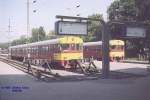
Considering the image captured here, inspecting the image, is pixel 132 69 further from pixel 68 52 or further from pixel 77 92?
pixel 77 92

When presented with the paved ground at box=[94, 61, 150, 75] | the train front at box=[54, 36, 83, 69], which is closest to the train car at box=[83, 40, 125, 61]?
the paved ground at box=[94, 61, 150, 75]

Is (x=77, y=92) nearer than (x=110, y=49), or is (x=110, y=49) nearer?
(x=77, y=92)

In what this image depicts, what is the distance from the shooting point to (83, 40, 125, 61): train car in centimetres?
3407

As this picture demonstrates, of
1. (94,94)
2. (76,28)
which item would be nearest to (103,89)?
(94,94)

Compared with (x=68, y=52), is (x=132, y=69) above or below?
below

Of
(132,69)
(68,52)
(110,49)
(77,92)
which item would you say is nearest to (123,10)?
(110,49)

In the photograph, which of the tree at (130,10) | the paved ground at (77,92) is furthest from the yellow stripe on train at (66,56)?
the paved ground at (77,92)

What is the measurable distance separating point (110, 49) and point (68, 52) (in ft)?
28.8

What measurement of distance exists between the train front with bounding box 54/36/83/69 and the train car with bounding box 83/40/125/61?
7.18m

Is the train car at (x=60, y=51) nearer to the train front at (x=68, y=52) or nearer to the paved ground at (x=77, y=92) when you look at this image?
the train front at (x=68, y=52)

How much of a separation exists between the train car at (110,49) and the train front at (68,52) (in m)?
7.18

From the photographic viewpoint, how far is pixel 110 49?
33844mm

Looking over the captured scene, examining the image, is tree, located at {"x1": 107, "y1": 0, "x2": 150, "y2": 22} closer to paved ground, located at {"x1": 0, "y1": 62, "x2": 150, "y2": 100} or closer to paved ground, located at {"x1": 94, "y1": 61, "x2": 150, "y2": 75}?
paved ground, located at {"x1": 94, "y1": 61, "x2": 150, "y2": 75}

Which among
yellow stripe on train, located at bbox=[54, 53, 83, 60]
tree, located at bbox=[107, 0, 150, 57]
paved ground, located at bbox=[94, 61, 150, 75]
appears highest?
tree, located at bbox=[107, 0, 150, 57]
